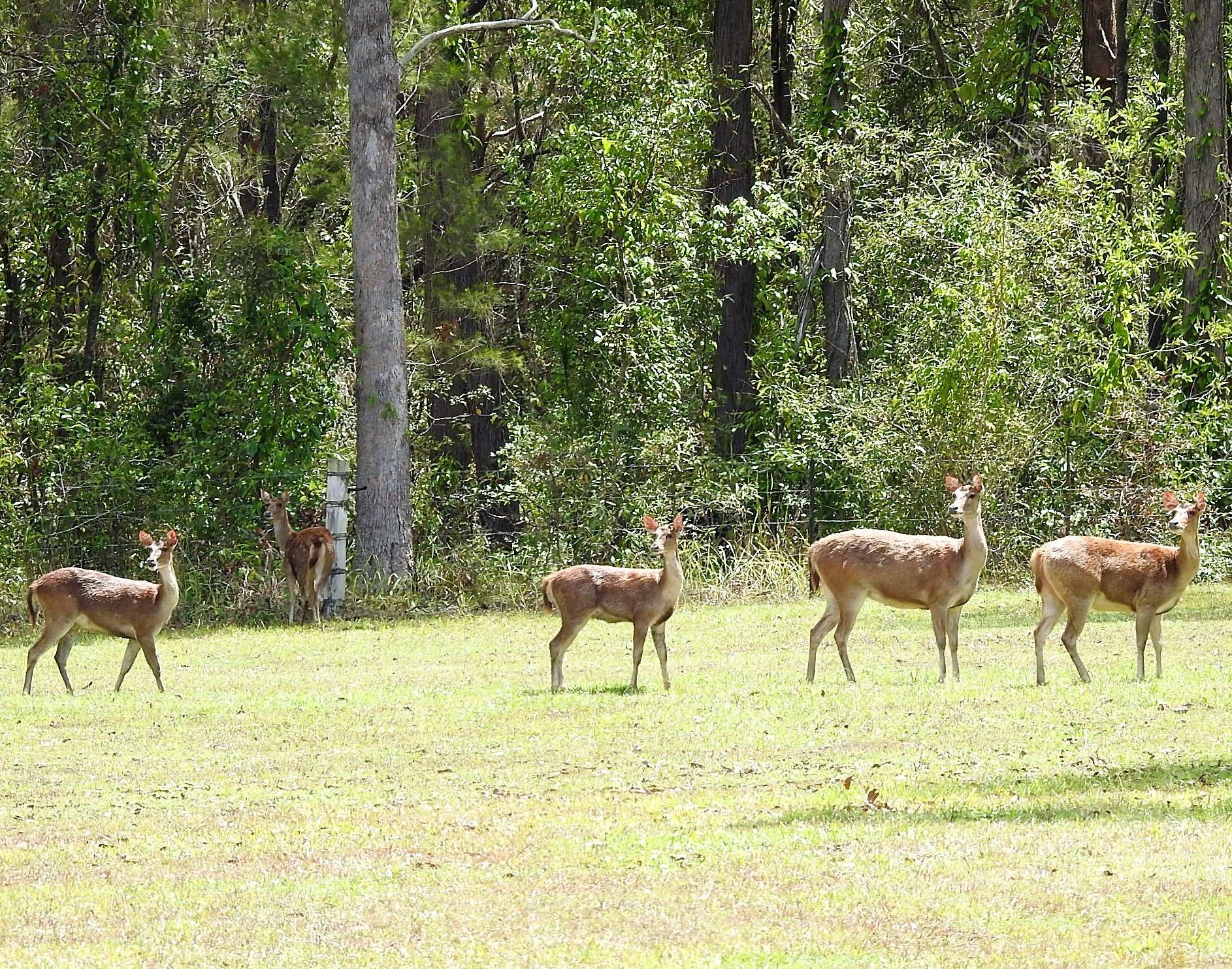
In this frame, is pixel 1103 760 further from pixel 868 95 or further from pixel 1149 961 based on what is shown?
pixel 868 95

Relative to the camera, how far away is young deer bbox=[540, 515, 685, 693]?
1377 centimetres

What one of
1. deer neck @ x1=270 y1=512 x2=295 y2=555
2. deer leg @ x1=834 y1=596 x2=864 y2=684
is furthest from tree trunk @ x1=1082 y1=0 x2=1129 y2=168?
deer leg @ x1=834 y1=596 x2=864 y2=684

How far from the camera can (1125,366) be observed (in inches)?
961

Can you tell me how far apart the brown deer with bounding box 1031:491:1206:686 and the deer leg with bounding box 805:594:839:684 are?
1695 millimetres

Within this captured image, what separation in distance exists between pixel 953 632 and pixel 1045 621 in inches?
30.2

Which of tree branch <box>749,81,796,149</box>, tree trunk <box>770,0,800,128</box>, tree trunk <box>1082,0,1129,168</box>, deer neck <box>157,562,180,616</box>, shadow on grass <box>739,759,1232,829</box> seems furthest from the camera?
tree trunk <box>770,0,800,128</box>

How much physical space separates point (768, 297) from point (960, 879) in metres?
22.1

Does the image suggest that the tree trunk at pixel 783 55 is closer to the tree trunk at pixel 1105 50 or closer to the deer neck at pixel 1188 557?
the tree trunk at pixel 1105 50

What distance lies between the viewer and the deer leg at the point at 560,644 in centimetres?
1391

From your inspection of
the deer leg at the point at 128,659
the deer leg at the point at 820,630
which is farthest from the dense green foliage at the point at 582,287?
the deer leg at the point at 820,630

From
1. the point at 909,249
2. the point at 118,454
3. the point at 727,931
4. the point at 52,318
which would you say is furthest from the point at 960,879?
the point at 52,318

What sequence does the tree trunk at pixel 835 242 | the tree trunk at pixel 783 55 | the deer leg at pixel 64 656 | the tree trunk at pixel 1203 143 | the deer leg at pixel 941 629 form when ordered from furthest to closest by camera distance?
the tree trunk at pixel 783 55 → the tree trunk at pixel 835 242 → the tree trunk at pixel 1203 143 → the deer leg at pixel 64 656 → the deer leg at pixel 941 629

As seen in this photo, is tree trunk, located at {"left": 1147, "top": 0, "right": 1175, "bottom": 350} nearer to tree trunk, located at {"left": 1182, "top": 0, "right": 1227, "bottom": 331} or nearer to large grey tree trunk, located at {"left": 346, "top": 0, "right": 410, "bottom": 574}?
tree trunk, located at {"left": 1182, "top": 0, "right": 1227, "bottom": 331}

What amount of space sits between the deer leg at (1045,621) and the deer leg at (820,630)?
64.1 inches
